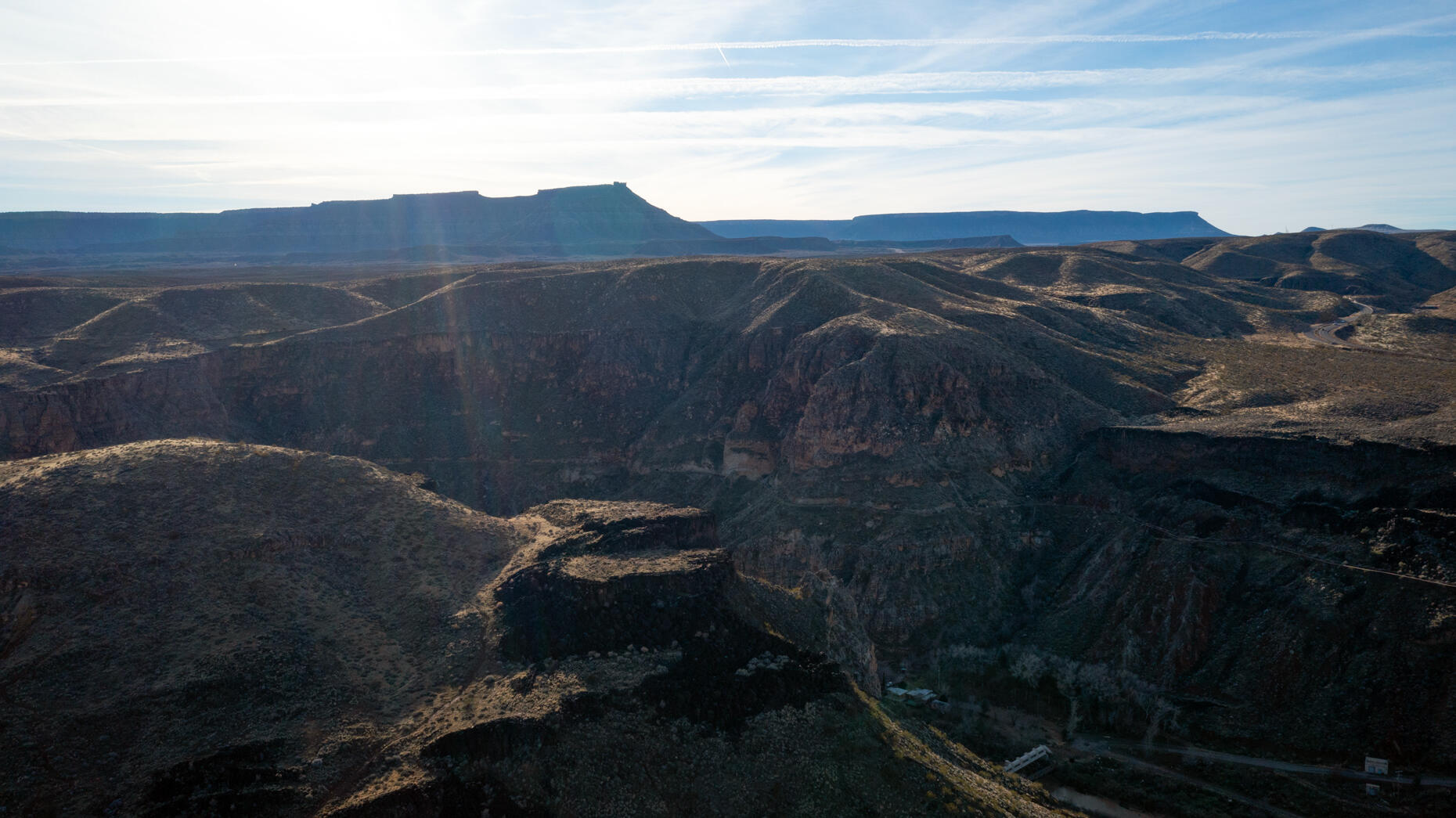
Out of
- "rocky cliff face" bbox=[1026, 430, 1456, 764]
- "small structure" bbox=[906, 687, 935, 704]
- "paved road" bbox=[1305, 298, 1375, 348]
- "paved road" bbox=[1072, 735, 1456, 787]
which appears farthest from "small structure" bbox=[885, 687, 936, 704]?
"paved road" bbox=[1305, 298, 1375, 348]

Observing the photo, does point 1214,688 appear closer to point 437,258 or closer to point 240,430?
point 240,430

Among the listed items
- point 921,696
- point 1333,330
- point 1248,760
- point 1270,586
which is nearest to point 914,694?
point 921,696

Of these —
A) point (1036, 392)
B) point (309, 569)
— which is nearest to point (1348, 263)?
point (1036, 392)

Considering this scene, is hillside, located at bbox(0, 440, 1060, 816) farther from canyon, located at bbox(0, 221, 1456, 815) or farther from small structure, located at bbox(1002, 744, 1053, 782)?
small structure, located at bbox(1002, 744, 1053, 782)

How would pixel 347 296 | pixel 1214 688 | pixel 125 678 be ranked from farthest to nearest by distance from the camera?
pixel 347 296 < pixel 1214 688 < pixel 125 678

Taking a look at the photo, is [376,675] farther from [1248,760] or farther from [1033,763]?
[1248,760]
